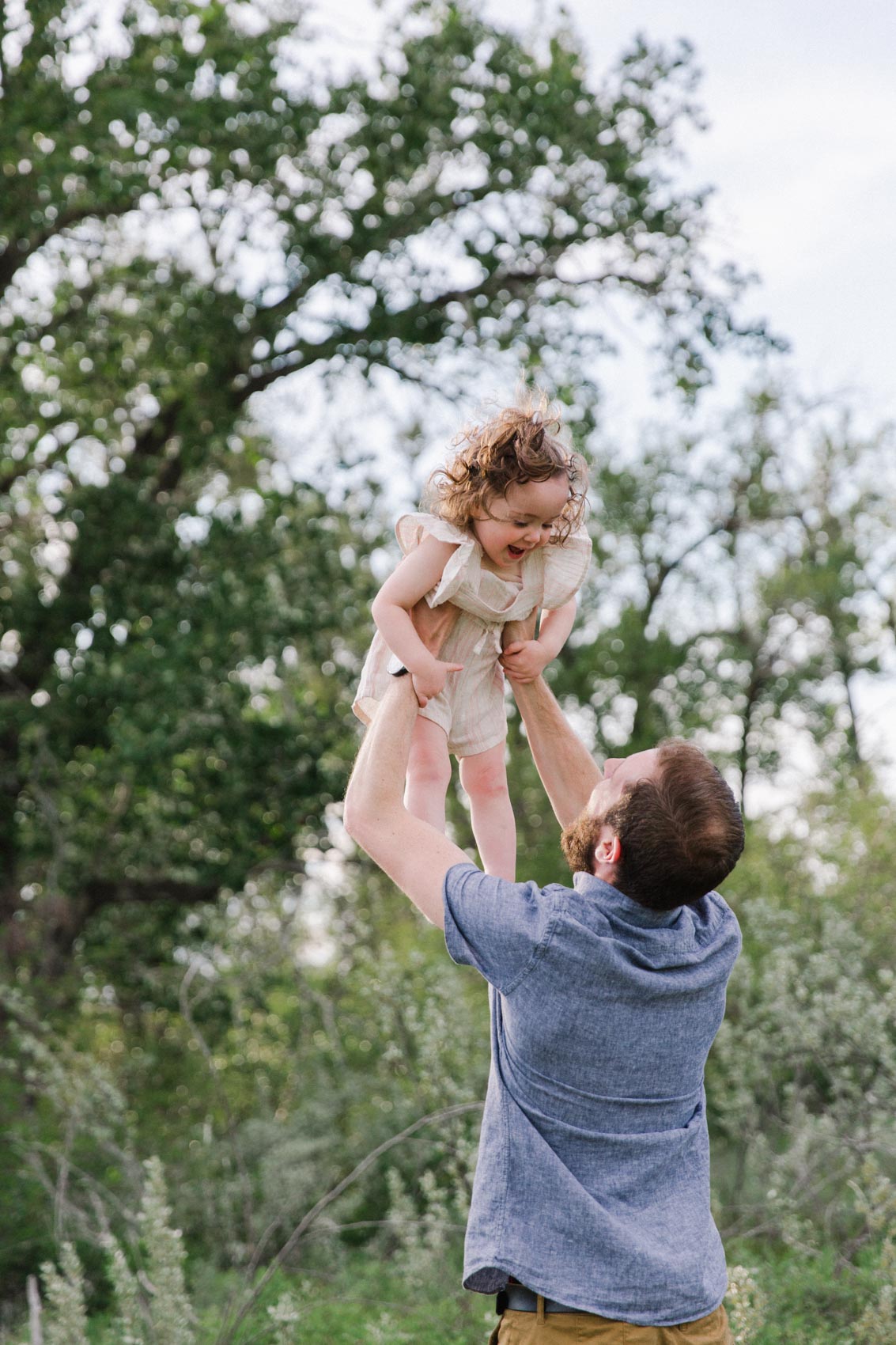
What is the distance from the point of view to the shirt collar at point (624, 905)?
1.99m

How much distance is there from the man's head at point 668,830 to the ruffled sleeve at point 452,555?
62cm

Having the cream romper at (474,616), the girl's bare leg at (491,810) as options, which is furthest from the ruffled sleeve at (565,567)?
the girl's bare leg at (491,810)

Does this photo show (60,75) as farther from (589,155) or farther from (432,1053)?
(432,1053)

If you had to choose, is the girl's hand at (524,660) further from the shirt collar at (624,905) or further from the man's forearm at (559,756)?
the shirt collar at (624,905)

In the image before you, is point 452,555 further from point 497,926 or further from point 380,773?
point 497,926

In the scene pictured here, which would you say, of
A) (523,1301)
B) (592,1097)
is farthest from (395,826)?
(523,1301)

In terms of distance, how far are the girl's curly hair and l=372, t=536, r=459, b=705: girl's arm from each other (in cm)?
9

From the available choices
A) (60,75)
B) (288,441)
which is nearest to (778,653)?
(288,441)

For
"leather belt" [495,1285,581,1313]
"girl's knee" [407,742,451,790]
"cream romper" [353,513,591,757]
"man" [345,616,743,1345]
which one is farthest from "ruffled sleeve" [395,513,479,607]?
"leather belt" [495,1285,581,1313]

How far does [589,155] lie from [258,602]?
4498 millimetres

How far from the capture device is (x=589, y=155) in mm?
10328

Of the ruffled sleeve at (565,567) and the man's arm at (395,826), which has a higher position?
the ruffled sleeve at (565,567)

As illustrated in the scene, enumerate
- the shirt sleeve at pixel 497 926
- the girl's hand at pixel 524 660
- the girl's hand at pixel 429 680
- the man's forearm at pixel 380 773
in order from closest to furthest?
1. the shirt sleeve at pixel 497 926
2. the man's forearm at pixel 380 773
3. the girl's hand at pixel 429 680
4. the girl's hand at pixel 524 660

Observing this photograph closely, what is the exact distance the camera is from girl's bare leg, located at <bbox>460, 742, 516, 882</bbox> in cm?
272
